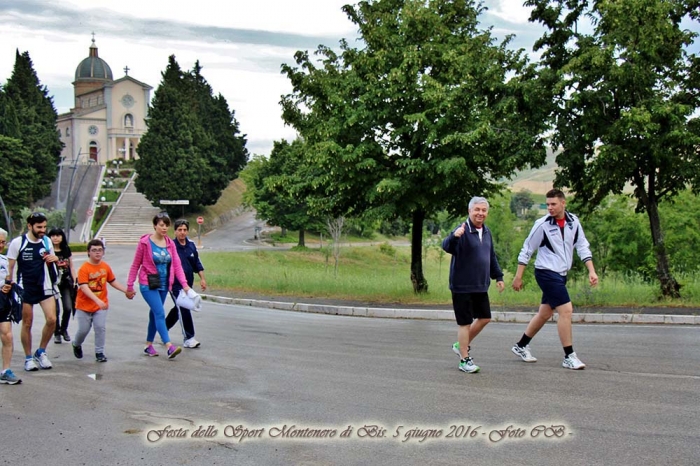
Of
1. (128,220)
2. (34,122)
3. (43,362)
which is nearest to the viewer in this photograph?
A: (43,362)

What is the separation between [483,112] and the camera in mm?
16047

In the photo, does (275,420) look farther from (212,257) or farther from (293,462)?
(212,257)

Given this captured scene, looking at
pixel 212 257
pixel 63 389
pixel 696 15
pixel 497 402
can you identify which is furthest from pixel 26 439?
pixel 212 257

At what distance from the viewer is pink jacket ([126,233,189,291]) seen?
361 inches

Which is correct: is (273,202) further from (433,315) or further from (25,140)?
(433,315)

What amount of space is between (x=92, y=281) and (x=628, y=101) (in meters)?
11.1

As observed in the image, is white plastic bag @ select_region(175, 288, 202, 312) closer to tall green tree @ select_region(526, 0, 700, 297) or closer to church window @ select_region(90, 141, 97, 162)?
tall green tree @ select_region(526, 0, 700, 297)

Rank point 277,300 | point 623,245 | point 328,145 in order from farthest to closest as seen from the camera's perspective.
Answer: point 623,245
point 277,300
point 328,145

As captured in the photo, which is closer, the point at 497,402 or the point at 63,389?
the point at 497,402

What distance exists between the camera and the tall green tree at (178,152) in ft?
234

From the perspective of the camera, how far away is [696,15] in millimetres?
14719

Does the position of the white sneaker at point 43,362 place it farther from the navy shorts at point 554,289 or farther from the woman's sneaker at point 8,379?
the navy shorts at point 554,289

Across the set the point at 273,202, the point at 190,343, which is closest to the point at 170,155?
the point at 273,202

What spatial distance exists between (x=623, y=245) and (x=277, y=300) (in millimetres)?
21726
